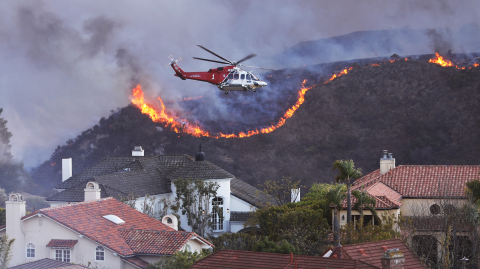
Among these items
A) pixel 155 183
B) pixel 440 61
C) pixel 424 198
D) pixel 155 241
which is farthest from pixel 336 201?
pixel 440 61

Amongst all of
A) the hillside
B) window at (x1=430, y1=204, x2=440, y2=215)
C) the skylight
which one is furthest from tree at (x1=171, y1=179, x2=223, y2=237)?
the hillside

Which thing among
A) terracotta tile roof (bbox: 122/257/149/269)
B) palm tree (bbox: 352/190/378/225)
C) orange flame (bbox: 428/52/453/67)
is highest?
orange flame (bbox: 428/52/453/67)

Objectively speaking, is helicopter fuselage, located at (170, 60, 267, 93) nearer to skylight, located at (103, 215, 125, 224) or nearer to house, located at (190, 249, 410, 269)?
skylight, located at (103, 215, 125, 224)

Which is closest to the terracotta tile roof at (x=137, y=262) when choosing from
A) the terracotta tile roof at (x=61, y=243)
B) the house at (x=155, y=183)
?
the terracotta tile roof at (x=61, y=243)

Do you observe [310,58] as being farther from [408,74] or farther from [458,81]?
[458,81]

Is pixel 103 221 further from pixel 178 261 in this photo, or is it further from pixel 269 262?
pixel 269 262

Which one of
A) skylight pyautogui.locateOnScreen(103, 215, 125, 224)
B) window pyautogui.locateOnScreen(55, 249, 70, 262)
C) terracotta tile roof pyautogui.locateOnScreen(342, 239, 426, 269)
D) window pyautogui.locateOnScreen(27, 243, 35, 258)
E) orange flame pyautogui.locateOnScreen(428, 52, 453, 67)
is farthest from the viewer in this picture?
orange flame pyautogui.locateOnScreen(428, 52, 453, 67)
